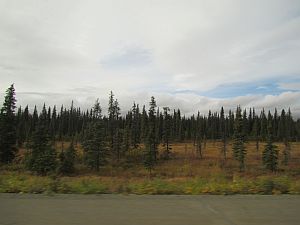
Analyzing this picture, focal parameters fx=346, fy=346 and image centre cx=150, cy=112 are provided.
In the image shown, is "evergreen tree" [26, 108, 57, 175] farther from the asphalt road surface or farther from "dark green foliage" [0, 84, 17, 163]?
the asphalt road surface

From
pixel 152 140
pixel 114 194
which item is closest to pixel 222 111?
pixel 152 140

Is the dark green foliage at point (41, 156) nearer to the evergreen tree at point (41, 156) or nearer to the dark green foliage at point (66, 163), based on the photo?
the evergreen tree at point (41, 156)

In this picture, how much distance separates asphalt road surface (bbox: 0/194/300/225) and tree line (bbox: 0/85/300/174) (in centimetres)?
4200

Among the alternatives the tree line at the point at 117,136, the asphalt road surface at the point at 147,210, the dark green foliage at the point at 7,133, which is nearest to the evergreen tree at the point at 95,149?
the tree line at the point at 117,136

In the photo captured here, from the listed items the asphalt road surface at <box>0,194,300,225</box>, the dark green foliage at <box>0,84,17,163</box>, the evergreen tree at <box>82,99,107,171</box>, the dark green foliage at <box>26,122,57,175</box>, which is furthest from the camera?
the evergreen tree at <box>82,99,107,171</box>

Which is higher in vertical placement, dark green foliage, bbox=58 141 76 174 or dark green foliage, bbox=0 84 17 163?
dark green foliage, bbox=0 84 17 163

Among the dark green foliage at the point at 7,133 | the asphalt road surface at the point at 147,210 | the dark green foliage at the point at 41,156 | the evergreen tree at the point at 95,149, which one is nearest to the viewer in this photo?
the asphalt road surface at the point at 147,210

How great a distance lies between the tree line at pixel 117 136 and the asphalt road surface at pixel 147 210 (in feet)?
138

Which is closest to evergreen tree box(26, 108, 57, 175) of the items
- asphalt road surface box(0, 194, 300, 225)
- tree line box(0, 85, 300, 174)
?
tree line box(0, 85, 300, 174)

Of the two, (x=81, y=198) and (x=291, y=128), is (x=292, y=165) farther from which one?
(x=291, y=128)

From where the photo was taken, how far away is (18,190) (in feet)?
28.7

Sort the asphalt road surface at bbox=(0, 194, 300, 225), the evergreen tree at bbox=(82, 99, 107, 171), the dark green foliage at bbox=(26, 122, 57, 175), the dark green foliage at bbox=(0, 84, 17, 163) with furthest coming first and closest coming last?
the evergreen tree at bbox=(82, 99, 107, 171) < the dark green foliage at bbox=(0, 84, 17, 163) < the dark green foliage at bbox=(26, 122, 57, 175) < the asphalt road surface at bbox=(0, 194, 300, 225)

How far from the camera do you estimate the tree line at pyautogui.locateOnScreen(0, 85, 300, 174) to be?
53500 millimetres

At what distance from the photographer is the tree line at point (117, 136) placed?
53.5m
